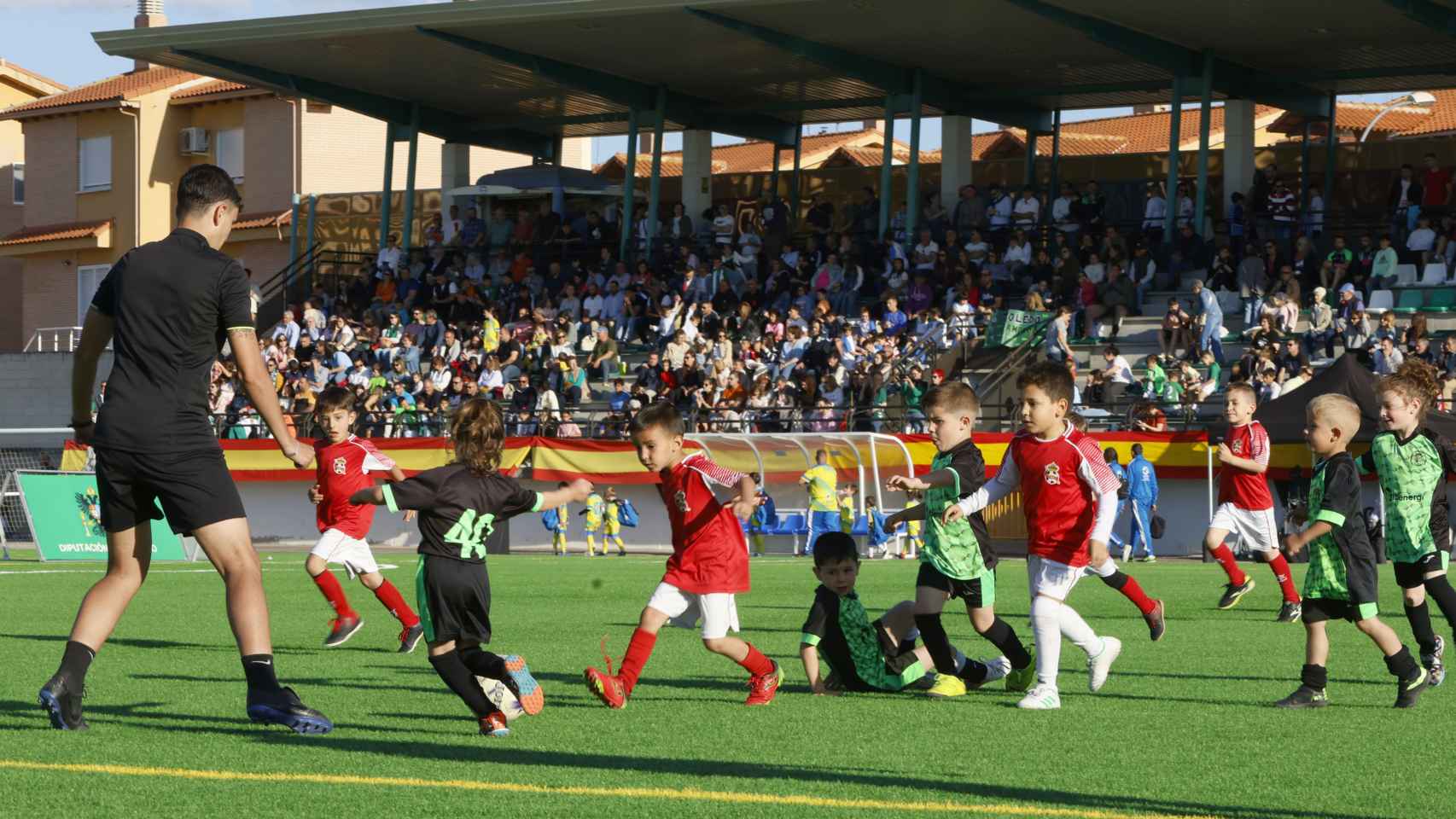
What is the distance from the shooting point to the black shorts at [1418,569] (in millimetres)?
9750

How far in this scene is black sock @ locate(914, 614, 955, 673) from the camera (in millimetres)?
9359

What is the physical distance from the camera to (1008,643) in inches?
373

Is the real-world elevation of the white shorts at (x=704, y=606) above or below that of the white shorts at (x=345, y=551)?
A: above

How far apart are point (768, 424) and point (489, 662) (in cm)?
2251

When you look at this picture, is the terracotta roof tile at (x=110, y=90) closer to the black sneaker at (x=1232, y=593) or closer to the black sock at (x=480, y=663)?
the black sneaker at (x=1232, y=593)

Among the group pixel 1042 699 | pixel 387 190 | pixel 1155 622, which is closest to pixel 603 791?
pixel 1042 699

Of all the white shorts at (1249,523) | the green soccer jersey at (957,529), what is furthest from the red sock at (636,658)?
the white shorts at (1249,523)

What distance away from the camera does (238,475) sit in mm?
32156

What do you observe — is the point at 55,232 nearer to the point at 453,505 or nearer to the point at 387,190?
the point at 387,190

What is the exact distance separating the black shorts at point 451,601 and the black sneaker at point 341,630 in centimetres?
443

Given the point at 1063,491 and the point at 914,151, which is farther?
the point at 914,151

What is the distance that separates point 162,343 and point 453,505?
1335 mm

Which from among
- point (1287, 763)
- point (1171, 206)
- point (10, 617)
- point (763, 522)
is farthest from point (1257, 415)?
point (1287, 763)

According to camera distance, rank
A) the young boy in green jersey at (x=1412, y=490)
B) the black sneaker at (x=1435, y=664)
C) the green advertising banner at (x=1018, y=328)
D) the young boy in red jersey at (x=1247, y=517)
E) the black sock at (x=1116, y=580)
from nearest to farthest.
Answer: the young boy in green jersey at (x=1412, y=490) → the black sneaker at (x=1435, y=664) → the black sock at (x=1116, y=580) → the young boy in red jersey at (x=1247, y=517) → the green advertising banner at (x=1018, y=328)
